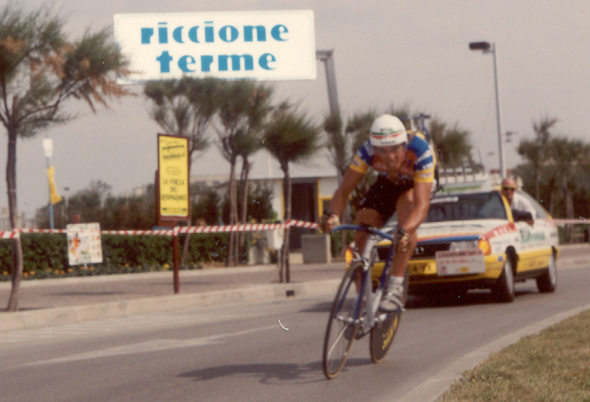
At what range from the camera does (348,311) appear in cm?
596

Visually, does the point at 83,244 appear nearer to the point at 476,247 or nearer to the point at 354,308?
the point at 476,247

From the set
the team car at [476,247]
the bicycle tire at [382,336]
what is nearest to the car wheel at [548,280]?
the team car at [476,247]

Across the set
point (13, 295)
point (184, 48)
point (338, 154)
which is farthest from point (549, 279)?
point (338, 154)

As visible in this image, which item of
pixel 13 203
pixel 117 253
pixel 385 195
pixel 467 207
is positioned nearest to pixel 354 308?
pixel 385 195

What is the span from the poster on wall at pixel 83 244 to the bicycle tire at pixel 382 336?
14.6 m

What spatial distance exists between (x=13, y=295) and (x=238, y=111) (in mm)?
11370

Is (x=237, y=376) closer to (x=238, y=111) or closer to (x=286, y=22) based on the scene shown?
(x=286, y=22)

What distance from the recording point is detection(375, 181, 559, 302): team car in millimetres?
10844

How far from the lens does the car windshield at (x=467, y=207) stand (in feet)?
39.5

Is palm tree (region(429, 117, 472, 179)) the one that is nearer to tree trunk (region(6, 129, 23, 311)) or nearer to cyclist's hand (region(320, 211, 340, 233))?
tree trunk (region(6, 129, 23, 311))

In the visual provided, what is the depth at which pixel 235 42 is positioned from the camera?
19.3 m

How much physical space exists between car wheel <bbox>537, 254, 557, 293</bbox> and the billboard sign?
27.6 feet

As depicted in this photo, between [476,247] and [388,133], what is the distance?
5.42 metres

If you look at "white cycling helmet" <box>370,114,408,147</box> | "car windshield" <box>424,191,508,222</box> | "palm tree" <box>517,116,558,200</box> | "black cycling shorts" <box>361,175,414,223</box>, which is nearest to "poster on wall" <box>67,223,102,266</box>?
"car windshield" <box>424,191,508,222</box>
